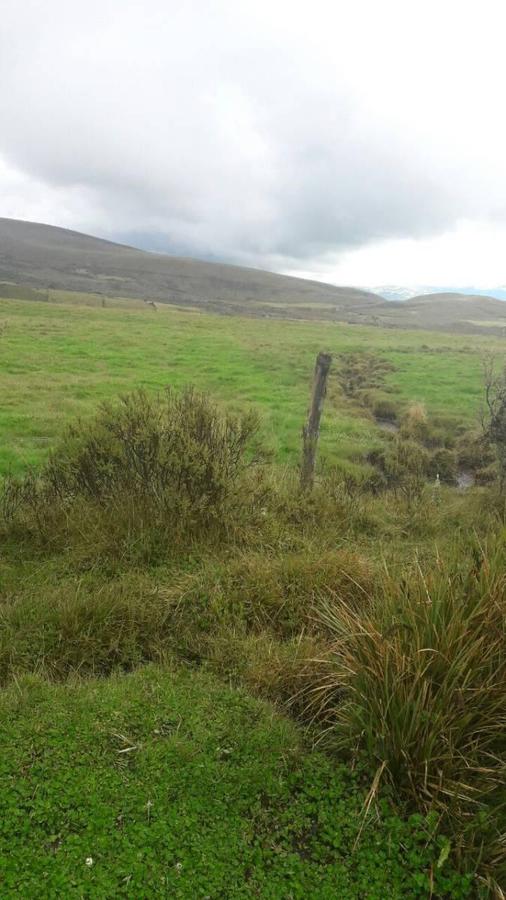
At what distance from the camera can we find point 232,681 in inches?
165

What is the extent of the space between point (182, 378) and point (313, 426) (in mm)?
12528

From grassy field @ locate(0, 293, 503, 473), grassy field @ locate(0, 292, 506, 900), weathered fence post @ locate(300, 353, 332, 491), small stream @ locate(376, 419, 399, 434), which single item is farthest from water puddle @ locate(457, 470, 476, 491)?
weathered fence post @ locate(300, 353, 332, 491)

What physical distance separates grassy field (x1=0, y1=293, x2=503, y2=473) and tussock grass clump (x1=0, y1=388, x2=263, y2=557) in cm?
331

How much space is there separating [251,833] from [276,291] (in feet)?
610

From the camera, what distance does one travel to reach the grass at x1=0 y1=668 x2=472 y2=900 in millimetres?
2699

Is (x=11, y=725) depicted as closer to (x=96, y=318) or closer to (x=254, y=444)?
(x=254, y=444)

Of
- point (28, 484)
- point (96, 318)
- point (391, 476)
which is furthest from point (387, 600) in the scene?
point (96, 318)

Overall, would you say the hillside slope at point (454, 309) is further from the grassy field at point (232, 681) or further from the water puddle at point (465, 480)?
the grassy field at point (232, 681)

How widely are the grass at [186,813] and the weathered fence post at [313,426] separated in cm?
481

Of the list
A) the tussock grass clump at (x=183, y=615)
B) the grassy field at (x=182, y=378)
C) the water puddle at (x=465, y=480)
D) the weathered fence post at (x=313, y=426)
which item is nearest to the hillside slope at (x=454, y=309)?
the grassy field at (x=182, y=378)

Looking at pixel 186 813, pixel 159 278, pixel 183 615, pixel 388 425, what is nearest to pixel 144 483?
pixel 183 615

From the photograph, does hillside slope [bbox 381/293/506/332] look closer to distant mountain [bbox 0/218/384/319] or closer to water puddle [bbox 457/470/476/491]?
distant mountain [bbox 0/218/384/319]

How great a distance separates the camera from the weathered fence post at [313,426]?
26.8 feet

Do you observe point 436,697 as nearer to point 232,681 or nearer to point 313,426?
point 232,681
